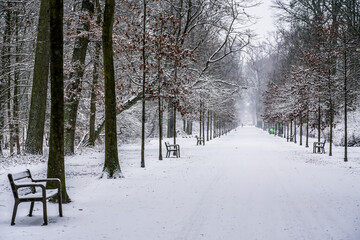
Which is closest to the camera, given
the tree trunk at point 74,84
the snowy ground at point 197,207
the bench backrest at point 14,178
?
the snowy ground at point 197,207

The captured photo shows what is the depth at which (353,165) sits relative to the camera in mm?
16234

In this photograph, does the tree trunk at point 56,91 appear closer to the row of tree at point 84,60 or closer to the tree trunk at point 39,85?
the row of tree at point 84,60

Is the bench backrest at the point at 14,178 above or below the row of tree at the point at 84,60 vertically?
below

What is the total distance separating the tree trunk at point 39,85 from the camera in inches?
583

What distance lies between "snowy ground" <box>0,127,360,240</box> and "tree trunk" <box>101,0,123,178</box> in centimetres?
60

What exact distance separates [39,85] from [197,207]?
10.3 m

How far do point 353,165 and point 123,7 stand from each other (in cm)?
1495

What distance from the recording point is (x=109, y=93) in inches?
455

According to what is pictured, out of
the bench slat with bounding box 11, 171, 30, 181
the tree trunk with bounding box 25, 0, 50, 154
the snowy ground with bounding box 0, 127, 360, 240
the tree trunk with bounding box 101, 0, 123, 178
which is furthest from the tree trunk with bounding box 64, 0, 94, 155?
the bench slat with bounding box 11, 171, 30, 181

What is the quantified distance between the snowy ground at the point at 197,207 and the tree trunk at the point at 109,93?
23.6 inches

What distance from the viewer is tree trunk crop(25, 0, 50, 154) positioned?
1480 centimetres

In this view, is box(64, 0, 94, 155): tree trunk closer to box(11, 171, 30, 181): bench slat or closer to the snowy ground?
the snowy ground

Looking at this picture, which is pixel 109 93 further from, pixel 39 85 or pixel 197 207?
pixel 197 207

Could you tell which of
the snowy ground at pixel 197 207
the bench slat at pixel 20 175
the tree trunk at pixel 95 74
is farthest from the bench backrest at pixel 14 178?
the tree trunk at pixel 95 74
